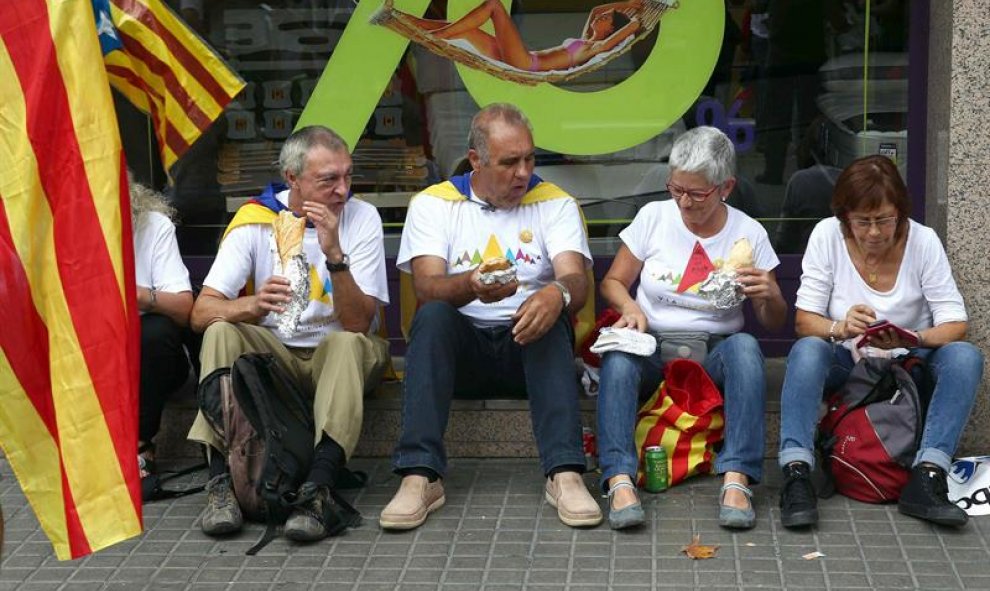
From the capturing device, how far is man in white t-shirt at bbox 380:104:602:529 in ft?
16.6

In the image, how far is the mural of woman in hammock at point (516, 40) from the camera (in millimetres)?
6461

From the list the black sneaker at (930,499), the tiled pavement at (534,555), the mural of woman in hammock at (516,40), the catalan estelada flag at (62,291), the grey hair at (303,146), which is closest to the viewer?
the catalan estelada flag at (62,291)

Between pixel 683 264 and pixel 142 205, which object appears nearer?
pixel 683 264

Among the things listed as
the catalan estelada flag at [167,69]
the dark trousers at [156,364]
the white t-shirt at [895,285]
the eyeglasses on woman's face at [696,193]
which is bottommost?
the dark trousers at [156,364]

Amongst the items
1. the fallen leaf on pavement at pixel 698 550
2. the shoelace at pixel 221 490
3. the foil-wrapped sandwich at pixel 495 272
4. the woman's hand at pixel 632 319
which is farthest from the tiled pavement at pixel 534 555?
the foil-wrapped sandwich at pixel 495 272

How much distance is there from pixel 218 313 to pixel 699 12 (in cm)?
253

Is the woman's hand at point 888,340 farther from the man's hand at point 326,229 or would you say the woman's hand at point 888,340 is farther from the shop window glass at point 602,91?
the man's hand at point 326,229

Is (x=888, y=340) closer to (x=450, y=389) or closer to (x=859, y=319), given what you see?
(x=859, y=319)

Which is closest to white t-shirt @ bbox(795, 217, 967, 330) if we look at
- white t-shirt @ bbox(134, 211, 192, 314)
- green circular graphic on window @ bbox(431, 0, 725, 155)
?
green circular graphic on window @ bbox(431, 0, 725, 155)

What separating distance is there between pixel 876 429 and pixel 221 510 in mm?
2244

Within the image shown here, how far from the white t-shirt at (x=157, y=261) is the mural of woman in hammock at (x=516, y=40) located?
1567 millimetres

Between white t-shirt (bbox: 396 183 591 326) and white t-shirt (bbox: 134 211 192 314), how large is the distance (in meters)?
0.85

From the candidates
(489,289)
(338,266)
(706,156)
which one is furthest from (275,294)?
(706,156)

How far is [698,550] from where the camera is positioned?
4699 millimetres
